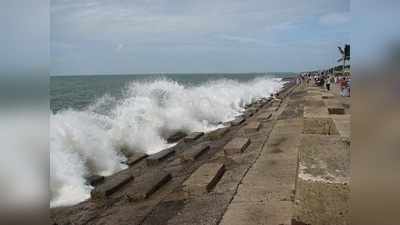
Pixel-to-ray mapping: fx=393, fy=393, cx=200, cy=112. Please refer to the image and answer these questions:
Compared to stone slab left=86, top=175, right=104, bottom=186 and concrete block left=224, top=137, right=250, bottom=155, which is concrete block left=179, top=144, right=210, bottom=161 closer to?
concrete block left=224, top=137, right=250, bottom=155

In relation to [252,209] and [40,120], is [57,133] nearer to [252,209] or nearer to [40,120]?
[252,209]

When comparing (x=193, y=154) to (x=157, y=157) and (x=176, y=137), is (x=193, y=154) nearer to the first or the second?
(x=157, y=157)

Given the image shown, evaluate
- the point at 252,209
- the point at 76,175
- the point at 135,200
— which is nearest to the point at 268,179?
the point at 252,209

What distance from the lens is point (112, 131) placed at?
1033 cm

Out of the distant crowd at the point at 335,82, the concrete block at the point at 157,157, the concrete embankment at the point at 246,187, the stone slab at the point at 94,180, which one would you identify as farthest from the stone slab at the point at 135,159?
the distant crowd at the point at 335,82

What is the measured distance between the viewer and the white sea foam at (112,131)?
6348 millimetres

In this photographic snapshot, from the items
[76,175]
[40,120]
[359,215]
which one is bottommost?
[76,175]

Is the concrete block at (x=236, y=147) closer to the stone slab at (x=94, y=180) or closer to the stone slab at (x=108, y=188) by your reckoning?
the stone slab at (x=108, y=188)

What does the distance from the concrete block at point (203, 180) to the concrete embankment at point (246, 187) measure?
0.04 feet

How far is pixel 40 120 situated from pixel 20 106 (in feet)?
0.31

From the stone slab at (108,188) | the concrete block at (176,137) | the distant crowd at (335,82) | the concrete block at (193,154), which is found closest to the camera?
the stone slab at (108,188)

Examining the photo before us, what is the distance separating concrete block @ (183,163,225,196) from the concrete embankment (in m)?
0.01

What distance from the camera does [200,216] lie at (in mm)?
3605

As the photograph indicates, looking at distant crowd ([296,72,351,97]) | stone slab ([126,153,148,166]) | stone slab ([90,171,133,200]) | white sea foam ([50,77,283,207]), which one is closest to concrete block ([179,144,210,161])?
stone slab ([126,153,148,166])
